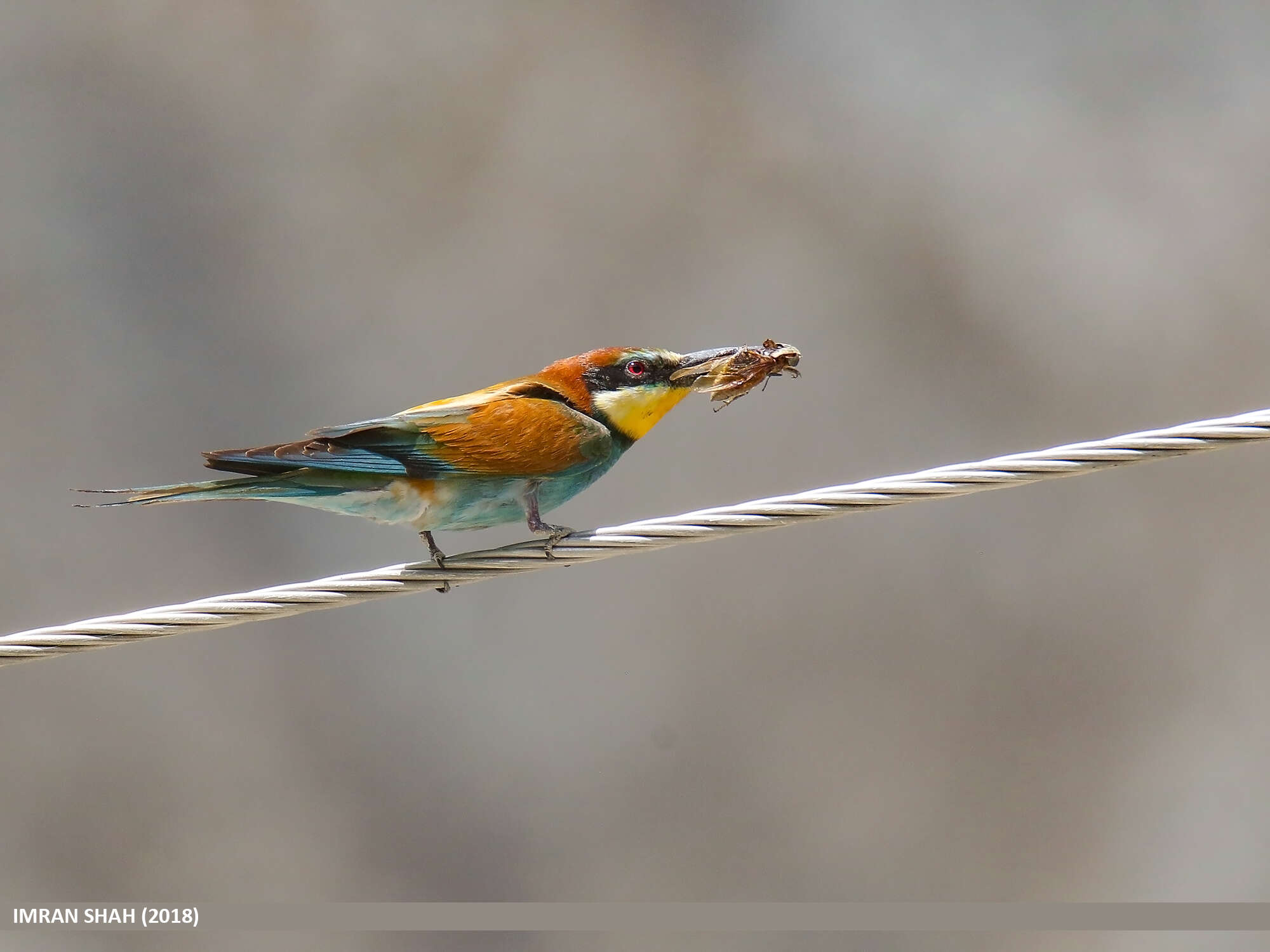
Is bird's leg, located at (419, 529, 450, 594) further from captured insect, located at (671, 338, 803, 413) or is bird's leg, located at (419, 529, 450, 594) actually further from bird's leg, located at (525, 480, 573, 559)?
captured insect, located at (671, 338, 803, 413)

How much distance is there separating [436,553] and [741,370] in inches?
45.9

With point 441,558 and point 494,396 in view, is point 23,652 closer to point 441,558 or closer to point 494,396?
point 441,558

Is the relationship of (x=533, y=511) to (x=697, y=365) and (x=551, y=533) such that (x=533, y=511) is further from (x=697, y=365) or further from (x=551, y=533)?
(x=697, y=365)

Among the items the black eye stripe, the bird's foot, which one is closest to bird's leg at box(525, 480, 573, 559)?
the bird's foot

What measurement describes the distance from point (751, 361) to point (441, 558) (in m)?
1.25

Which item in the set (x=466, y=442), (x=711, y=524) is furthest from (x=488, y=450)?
(x=711, y=524)

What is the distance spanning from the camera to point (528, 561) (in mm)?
3318

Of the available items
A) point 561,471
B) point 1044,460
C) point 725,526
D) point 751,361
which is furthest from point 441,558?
point 1044,460

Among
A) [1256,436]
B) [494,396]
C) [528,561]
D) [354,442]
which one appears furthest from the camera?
[494,396]

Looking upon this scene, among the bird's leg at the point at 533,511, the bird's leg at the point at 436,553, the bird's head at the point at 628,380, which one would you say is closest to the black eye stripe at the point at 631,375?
the bird's head at the point at 628,380

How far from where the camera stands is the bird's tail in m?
3.35

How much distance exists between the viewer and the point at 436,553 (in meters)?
3.78

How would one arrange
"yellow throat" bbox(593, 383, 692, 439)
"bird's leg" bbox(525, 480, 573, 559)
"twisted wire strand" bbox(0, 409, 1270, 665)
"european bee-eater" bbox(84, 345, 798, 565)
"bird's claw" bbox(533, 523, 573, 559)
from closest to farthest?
"twisted wire strand" bbox(0, 409, 1270, 665) < "bird's claw" bbox(533, 523, 573, 559) < "european bee-eater" bbox(84, 345, 798, 565) < "bird's leg" bbox(525, 480, 573, 559) < "yellow throat" bbox(593, 383, 692, 439)

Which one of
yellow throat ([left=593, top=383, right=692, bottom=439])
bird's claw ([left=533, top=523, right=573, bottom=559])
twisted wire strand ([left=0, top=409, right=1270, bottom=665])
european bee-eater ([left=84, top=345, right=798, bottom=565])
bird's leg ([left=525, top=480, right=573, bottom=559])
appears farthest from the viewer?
yellow throat ([left=593, top=383, right=692, bottom=439])
